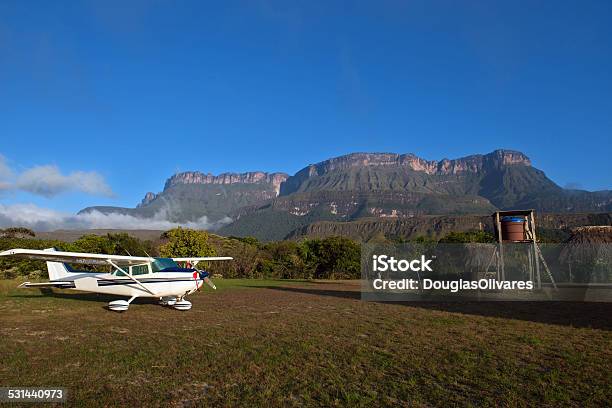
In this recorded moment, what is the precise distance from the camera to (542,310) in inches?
663

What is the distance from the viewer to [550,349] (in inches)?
372

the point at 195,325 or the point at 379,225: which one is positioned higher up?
the point at 379,225

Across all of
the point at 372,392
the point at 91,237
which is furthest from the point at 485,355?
the point at 91,237

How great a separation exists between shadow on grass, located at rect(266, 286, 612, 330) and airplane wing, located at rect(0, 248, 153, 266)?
39.4 ft

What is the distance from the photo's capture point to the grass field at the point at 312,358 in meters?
6.36

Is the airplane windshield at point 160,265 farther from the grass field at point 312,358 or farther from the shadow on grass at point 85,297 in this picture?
the shadow on grass at point 85,297

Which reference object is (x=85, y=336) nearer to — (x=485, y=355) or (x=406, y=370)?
(x=406, y=370)

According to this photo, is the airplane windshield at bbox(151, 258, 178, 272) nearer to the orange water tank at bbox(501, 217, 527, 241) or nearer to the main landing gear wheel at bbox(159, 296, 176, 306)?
the main landing gear wheel at bbox(159, 296, 176, 306)

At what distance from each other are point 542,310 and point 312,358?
41.3 feet

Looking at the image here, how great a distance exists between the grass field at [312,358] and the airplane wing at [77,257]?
2135 millimetres

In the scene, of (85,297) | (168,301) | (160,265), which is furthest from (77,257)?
(85,297)

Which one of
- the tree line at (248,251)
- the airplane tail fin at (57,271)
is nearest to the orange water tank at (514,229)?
the airplane tail fin at (57,271)

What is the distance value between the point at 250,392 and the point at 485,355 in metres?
5.28

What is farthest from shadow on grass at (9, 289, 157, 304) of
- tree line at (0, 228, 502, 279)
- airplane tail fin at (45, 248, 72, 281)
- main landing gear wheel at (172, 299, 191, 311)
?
tree line at (0, 228, 502, 279)
